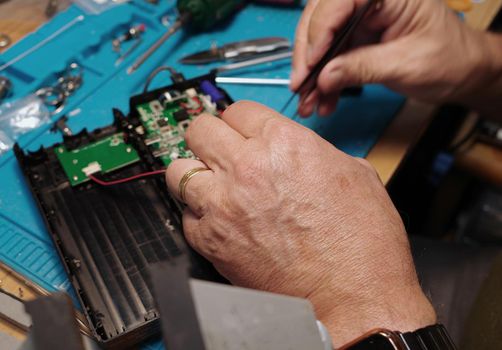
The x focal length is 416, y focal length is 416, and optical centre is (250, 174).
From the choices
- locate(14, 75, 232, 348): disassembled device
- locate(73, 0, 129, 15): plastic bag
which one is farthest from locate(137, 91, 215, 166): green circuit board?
locate(73, 0, 129, 15): plastic bag

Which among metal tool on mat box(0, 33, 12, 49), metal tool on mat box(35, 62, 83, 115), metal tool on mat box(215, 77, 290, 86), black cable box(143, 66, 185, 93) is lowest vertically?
metal tool on mat box(35, 62, 83, 115)

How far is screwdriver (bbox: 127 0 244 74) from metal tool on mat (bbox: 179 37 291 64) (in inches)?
4.6

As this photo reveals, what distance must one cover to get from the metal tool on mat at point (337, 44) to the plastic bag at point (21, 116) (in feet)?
2.46

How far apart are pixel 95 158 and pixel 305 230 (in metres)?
0.57

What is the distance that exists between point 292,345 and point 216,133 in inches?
16.8

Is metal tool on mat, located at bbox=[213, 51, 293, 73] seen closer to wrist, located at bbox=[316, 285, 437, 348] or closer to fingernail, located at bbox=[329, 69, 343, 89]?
fingernail, located at bbox=[329, 69, 343, 89]

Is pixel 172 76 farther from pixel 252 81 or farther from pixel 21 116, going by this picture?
pixel 21 116

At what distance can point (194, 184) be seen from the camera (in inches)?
30.2

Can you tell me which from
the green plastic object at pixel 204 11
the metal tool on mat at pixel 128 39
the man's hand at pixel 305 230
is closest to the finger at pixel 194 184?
the man's hand at pixel 305 230

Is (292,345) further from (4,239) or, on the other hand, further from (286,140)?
(4,239)

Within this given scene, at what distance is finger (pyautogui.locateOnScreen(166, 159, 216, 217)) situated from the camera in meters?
0.76

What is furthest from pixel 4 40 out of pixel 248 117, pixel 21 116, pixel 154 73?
pixel 248 117

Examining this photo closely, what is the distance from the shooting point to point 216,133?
80 cm

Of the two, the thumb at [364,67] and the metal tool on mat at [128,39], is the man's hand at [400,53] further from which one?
the metal tool on mat at [128,39]
